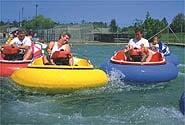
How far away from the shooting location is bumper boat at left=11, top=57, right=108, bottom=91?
7.86 meters

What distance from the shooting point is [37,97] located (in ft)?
26.2

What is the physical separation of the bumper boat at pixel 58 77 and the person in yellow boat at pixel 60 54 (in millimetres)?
422

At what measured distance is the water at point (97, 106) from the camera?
632 cm

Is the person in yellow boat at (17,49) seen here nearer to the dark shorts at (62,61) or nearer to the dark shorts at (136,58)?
the dark shorts at (62,61)

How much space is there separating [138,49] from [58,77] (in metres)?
2.89

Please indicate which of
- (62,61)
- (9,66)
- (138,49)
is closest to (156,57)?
(138,49)

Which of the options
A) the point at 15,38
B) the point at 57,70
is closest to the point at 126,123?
the point at 57,70

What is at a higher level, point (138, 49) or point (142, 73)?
point (138, 49)

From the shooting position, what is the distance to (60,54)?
8539 millimetres

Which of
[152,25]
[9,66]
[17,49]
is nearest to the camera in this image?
[9,66]

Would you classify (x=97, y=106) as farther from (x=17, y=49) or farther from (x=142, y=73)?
(x=17, y=49)

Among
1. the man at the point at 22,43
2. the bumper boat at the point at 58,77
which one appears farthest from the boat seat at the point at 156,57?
the man at the point at 22,43

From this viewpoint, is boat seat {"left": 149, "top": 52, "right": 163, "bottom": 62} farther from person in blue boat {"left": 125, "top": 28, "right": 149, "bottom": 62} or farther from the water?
the water

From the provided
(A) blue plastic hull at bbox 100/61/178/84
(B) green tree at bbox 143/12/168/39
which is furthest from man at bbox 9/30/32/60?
(B) green tree at bbox 143/12/168/39
